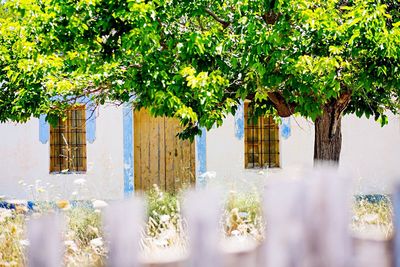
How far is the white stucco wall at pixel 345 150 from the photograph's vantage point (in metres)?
13.5

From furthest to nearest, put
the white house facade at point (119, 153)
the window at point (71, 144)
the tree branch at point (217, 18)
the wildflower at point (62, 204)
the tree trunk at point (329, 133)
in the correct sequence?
the window at point (71, 144), the white house facade at point (119, 153), the tree trunk at point (329, 133), the tree branch at point (217, 18), the wildflower at point (62, 204)

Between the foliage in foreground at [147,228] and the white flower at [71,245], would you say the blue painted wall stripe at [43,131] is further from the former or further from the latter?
the white flower at [71,245]

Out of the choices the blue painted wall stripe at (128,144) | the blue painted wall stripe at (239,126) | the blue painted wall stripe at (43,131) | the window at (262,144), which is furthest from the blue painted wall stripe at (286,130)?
the blue painted wall stripe at (43,131)

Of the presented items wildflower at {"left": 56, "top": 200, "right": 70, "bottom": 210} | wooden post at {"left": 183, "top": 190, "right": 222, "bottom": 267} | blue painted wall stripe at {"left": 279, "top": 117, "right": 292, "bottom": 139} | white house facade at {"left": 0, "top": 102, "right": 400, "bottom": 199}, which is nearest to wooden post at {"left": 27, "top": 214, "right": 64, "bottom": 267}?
wooden post at {"left": 183, "top": 190, "right": 222, "bottom": 267}

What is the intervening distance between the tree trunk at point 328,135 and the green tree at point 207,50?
3.09ft

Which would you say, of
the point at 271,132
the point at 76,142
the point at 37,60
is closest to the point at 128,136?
the point at 76,142

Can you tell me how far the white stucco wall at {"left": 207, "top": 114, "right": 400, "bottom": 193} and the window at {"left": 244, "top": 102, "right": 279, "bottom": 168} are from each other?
245 mm

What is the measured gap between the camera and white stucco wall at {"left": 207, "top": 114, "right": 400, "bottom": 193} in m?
13.5

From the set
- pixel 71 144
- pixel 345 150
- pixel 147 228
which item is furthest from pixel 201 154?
pixel 147 228

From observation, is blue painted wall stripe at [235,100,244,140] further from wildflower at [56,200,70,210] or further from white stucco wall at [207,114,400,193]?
wildflower at [56,200,70,210]

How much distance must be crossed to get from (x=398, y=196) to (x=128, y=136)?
12.3 meters

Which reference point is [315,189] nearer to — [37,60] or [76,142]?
[37,60]

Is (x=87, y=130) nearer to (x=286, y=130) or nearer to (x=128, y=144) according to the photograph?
(x=128, y=144)

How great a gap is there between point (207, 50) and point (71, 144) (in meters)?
7.39
